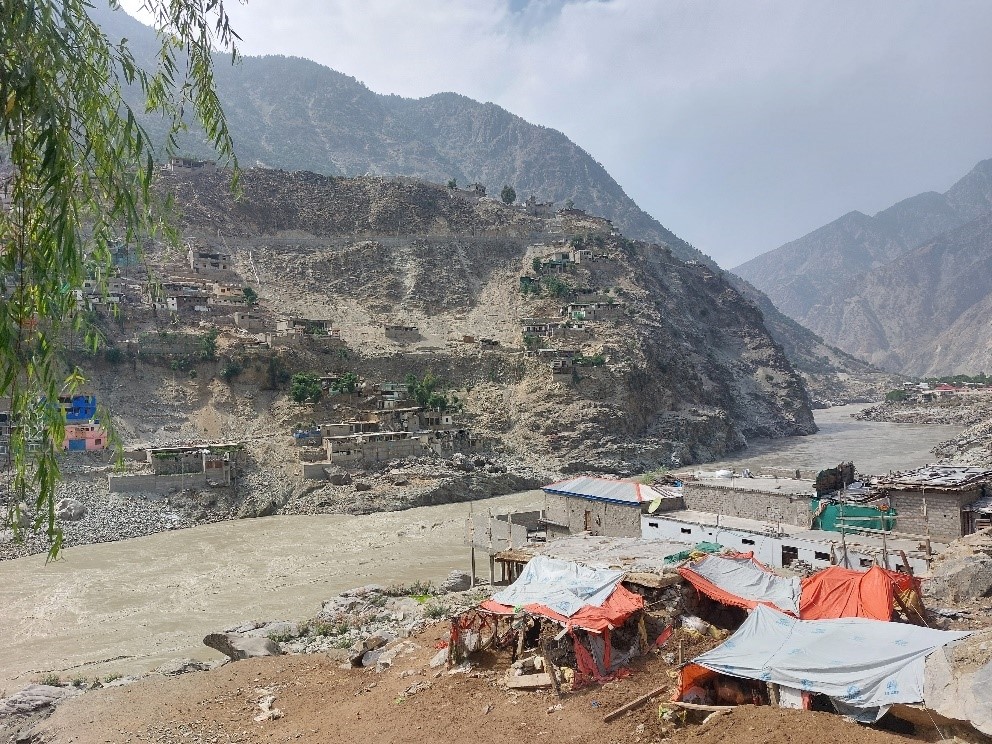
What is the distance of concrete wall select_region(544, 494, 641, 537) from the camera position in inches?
806

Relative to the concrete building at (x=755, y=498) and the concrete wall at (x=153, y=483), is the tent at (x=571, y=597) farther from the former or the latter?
the concrete wall at (x=153, y=483)

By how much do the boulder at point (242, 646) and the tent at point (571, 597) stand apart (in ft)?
17.9

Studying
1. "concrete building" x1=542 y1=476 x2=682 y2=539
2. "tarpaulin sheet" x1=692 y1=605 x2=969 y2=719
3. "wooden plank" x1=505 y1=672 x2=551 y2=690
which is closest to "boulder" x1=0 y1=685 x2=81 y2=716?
"wooden plank" x1=505 y1=672 x2=551 y2=690

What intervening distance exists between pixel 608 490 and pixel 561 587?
38.3ft

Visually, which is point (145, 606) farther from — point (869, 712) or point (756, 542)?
point (869, 712)

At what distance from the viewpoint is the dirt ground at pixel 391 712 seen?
6602 mm

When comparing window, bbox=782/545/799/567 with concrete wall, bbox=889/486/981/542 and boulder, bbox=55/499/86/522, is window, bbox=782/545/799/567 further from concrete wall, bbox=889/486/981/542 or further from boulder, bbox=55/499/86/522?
boulder, bbox=55/499/86/522

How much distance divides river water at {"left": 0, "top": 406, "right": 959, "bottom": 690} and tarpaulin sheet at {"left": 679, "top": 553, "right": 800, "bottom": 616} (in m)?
11.3

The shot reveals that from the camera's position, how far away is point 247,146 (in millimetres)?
155125

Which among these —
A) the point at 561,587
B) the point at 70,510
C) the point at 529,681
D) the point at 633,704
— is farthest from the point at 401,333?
the point at 633,704

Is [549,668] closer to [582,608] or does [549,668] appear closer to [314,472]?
[582,608]

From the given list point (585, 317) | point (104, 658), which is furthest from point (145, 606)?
point (585, 317)

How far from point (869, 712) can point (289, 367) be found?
43820 mm

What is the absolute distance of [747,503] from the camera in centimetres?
1939
